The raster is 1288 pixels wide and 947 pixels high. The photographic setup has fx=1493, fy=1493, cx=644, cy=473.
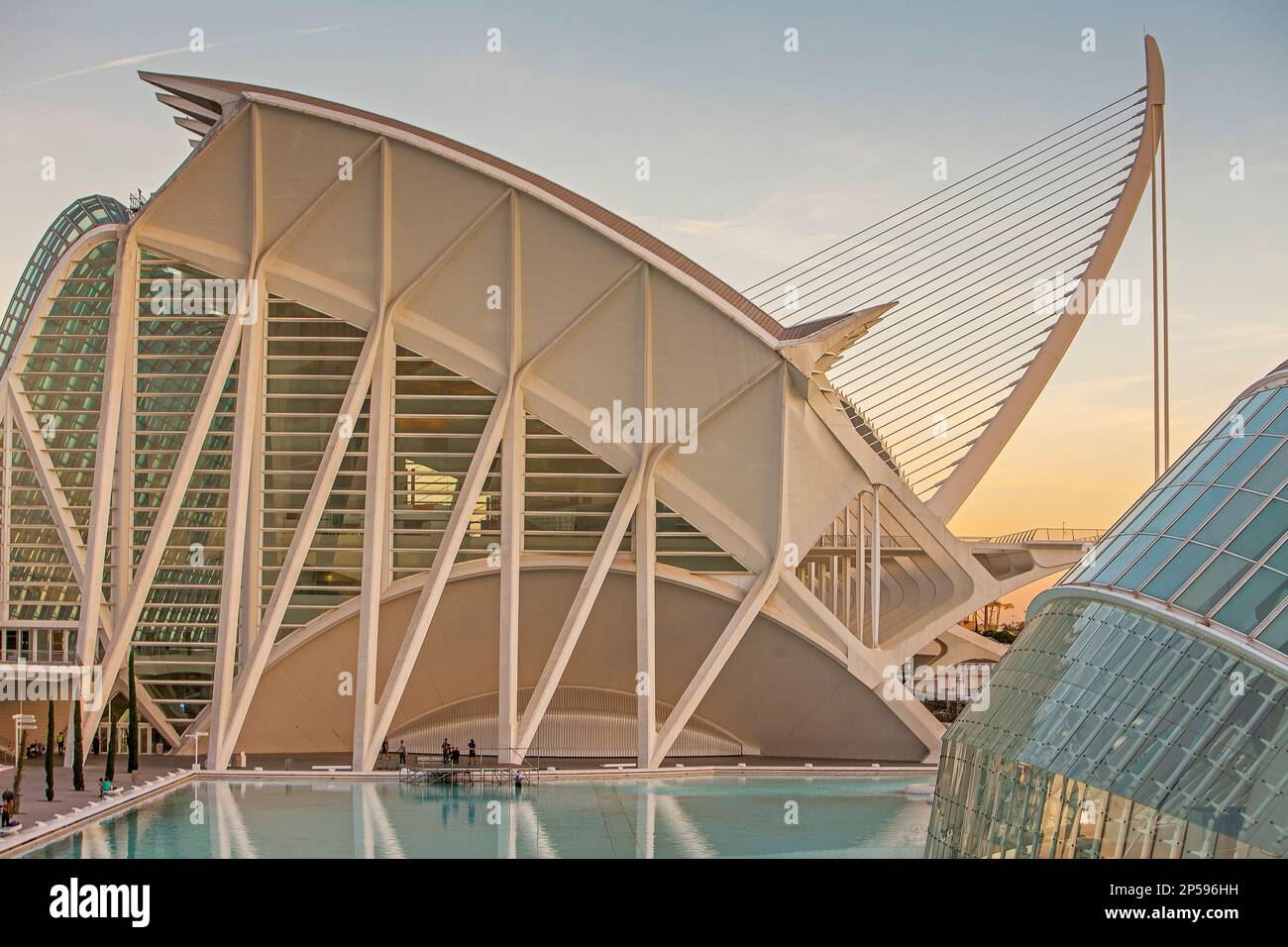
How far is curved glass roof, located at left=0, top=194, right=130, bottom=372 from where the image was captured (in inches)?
1906

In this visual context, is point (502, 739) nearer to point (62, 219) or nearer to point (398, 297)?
point (398, 297)

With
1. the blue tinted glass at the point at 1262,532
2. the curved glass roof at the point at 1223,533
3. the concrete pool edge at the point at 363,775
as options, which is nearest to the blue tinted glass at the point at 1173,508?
the curved glass roof at the point at 1223,533

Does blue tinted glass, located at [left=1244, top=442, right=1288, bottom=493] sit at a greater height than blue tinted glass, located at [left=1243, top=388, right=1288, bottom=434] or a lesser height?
lesser

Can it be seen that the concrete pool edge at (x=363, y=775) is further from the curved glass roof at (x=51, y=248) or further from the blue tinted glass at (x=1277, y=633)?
the blue tinted glass at (x=1277, y=633)

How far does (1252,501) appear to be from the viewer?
17.2m

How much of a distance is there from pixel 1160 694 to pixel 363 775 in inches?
1098

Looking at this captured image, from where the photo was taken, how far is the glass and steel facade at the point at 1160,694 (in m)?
14.4

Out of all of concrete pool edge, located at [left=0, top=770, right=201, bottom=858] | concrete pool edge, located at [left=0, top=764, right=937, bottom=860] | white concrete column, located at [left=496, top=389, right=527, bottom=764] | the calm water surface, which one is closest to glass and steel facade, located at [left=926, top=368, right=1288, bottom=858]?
the calm water surface

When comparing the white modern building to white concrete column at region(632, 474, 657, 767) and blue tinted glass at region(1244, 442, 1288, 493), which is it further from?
blue tinted glass at region(1244, 442, 1288, 493)

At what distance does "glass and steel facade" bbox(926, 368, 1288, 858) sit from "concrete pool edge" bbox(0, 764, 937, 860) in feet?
63.2

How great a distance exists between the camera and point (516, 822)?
30.7 metres

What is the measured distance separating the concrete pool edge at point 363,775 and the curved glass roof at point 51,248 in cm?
1673

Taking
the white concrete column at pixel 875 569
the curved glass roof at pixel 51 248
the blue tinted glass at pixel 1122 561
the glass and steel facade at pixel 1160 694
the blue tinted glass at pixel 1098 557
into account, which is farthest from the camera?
the curved glass roof at pixel 51 248

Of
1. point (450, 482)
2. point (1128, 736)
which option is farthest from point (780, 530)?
point (1128, 736)
